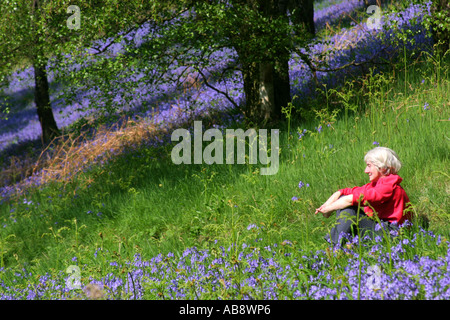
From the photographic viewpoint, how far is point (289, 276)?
3467mm

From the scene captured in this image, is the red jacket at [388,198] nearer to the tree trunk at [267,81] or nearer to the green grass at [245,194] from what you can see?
the green grass at [245,194]

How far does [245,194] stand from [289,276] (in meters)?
2.36

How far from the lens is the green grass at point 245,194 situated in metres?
4.92

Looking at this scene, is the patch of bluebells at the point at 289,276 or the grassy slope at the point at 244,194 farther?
the grassy slope at the point at 244,194

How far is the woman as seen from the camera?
13.5 ft

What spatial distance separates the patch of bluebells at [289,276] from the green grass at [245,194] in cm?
33

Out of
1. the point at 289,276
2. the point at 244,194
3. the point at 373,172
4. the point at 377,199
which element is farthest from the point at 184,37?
the point at 289,276

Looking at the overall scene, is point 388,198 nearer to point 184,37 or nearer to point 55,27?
point 184,37

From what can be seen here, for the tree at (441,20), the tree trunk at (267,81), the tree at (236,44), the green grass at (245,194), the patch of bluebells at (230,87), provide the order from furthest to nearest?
1. the patch of bluebells at (230,87)
2. the tree trunk at (267,81)
3. the tree at (236,44)
4. the tree at (441,20)
5. the green grass at (245,194)

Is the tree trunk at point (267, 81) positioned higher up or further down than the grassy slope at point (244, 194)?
higher up

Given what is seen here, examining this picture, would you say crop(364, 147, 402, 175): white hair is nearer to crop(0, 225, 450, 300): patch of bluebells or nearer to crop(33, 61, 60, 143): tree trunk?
crop(0, 225, 450, 300): patch of bluebells

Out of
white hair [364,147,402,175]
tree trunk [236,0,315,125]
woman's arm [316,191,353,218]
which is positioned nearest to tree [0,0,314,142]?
tree trunk [236,0,315,125]

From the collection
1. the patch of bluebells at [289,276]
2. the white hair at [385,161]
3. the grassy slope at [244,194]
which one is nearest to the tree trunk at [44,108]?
the grassy slope at [244,194]
